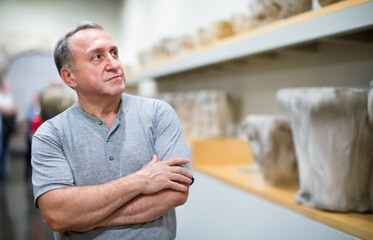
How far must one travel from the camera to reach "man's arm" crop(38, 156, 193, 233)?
3.89ft

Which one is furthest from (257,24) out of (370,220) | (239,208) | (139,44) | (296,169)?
(139,44)

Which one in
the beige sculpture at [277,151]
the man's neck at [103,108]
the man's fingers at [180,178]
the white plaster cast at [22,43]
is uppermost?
the white plaster cast at [22,43]

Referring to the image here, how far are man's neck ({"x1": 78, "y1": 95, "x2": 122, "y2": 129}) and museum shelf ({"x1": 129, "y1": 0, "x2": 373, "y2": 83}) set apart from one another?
3.09 feet

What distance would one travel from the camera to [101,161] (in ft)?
4.20

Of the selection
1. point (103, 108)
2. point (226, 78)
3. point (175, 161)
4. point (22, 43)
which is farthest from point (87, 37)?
point (22, 43)

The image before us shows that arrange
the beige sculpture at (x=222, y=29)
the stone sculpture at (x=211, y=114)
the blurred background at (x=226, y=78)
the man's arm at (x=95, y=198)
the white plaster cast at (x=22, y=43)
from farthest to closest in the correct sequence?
the white plaster cast at (x=22, y=43) < the stone sculpture at (x=211, y=114) < the beige sculpture at (x=222, y=29) < the blurred background at (x=226, y=78) < the man's arm at (x=95, y=198)

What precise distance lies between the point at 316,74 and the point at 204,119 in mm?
1130

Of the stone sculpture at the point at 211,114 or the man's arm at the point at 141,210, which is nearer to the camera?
the man's arm at the point at 141,210

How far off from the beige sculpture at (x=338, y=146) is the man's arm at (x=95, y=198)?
713 millimetres

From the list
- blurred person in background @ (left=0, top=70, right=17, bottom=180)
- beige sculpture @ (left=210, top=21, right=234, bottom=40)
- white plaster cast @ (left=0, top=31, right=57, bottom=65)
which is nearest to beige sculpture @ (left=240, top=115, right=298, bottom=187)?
Answer: beige sculpture @ (left=210, top=21, right=234, bottom=40)

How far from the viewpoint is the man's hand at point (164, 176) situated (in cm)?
124

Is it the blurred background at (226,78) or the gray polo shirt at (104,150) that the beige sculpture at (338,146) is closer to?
the blurred background at (226,78)

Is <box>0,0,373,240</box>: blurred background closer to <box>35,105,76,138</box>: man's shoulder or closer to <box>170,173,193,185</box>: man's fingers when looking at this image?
<box>170,173,193,185</box>: man's fingers

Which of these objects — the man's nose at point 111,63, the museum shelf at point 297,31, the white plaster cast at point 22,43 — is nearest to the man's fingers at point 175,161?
the man's nose at point 111,63
